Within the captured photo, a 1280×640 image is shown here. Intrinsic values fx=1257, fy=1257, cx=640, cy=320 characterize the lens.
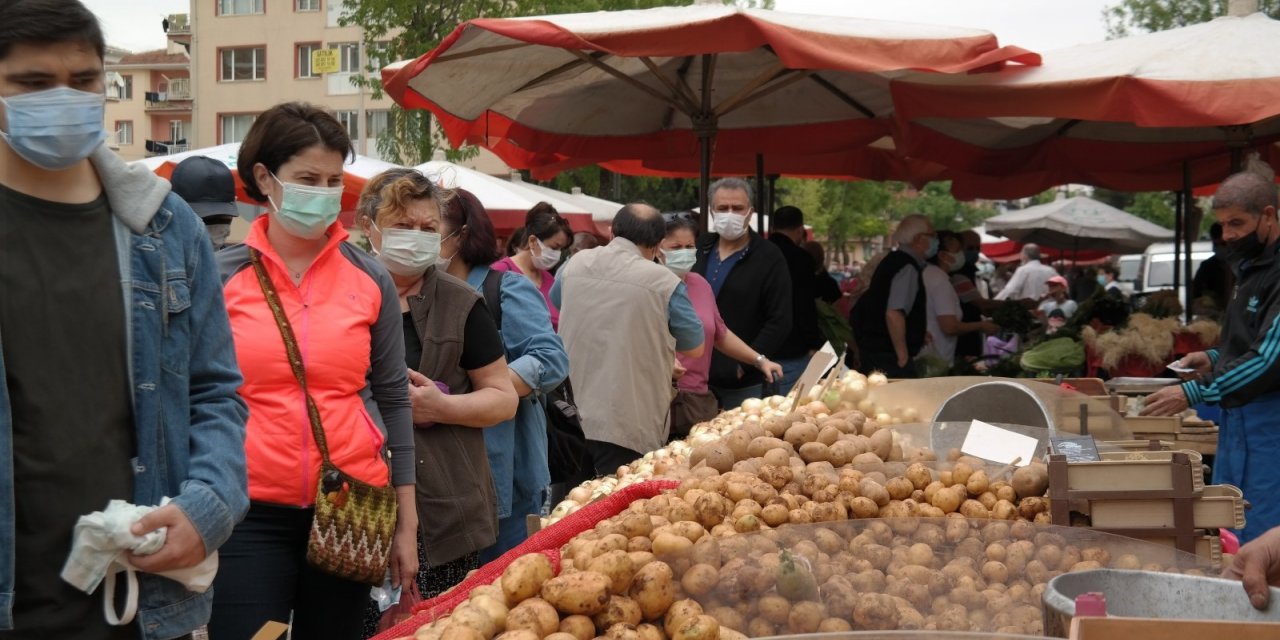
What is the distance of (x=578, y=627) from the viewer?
Result: 2582mm

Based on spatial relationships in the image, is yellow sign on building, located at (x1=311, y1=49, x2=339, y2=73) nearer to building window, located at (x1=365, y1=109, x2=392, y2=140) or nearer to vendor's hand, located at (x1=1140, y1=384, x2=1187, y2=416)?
vendor's hand, located at (x1=1140, y1=384, x2=1187, y2=416)

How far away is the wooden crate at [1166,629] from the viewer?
2135 mm

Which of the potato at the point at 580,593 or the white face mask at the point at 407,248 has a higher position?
the white face mask at the point at 407,248

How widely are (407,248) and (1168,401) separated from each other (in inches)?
143

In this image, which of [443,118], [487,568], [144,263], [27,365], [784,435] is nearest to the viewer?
[27,365]

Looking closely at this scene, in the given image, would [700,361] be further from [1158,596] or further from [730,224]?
[1158,596]

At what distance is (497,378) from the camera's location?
420 centimetres

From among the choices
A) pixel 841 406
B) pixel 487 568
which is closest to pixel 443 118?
pixel 841 406

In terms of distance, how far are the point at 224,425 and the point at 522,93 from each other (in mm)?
7437

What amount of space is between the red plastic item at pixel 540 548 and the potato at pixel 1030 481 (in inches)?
42.9

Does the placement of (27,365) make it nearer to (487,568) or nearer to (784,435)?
(487,568)

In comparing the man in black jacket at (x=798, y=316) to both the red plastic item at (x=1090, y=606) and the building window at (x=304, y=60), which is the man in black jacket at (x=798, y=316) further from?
the building window at (x=304, y=60)

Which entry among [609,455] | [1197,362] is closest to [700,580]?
[609,455]

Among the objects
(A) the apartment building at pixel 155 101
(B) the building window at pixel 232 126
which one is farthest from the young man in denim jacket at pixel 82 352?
(A) the apartment building at pixel 155 101
